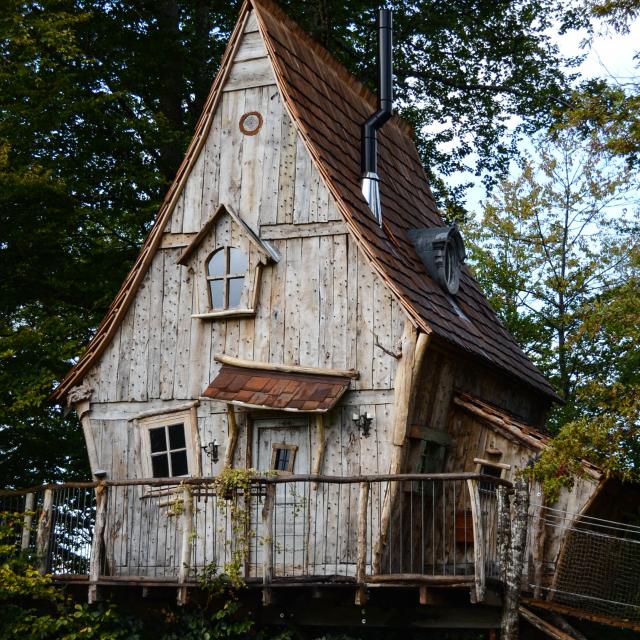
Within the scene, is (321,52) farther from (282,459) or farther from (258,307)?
(282,459)

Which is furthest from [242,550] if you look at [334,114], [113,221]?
[113,221]

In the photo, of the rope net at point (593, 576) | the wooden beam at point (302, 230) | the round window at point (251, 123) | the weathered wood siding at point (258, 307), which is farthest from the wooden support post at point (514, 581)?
the round window at point (251, 123)

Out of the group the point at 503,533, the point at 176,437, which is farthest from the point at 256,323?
the point at 503,533

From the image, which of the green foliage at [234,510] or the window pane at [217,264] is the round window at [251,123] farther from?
the green foliage at [234,510]

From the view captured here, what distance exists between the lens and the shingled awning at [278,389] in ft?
54.3

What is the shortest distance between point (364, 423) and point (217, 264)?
132 inches

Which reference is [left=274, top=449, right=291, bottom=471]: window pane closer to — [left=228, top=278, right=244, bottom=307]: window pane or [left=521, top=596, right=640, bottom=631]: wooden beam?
[left=228, top=278, right=244, bottom=307]: window pane

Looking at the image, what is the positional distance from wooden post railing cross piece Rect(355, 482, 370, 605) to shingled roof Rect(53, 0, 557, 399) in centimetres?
234

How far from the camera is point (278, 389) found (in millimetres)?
16922

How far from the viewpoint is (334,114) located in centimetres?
1956

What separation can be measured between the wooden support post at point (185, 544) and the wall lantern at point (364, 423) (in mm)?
2450

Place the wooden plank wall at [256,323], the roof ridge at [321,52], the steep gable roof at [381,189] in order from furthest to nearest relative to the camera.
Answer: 1. the roof ridge at [321,52]
2. the steep gable roof at [381,189]
3. the wooden plank wall at [256,323]

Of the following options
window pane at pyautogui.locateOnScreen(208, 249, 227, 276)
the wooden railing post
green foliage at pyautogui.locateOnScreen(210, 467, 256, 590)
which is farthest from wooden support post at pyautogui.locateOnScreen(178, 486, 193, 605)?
the wooden railing post

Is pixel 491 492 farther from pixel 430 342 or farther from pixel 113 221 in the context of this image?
pixel 113 221
